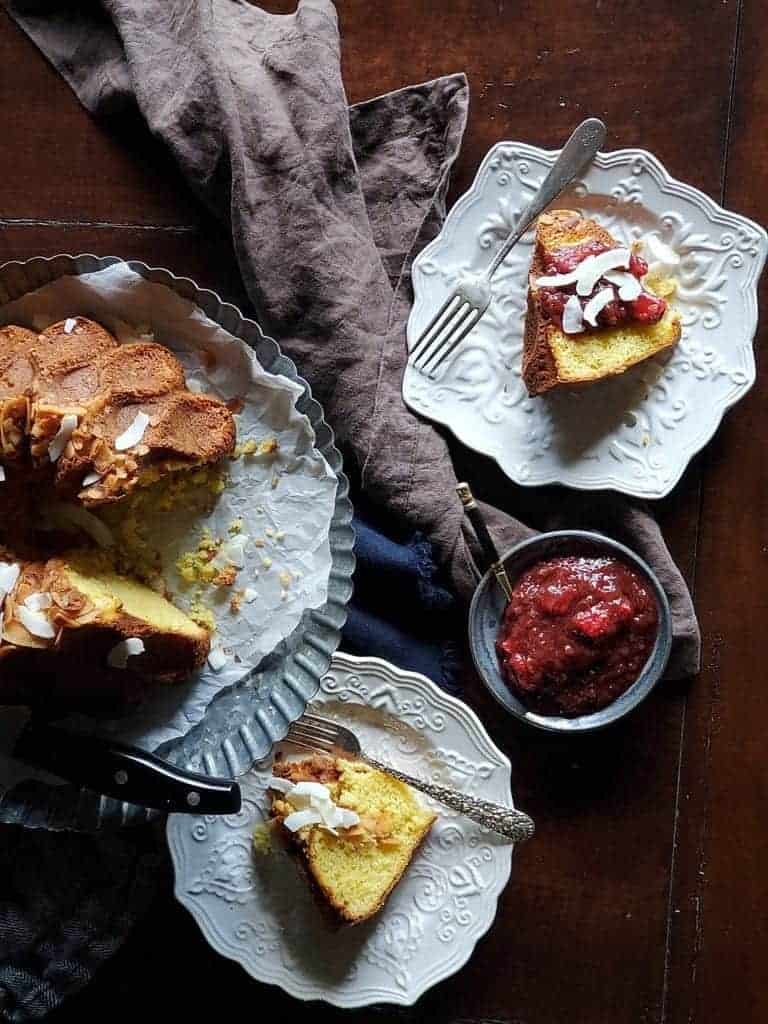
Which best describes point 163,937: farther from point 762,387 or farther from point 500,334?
point 762,387

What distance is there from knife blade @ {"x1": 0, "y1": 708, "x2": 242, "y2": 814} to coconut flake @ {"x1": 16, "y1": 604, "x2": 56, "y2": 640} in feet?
0.79

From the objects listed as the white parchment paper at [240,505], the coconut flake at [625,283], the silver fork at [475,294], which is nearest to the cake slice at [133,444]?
the white parchment paper at [240,505]

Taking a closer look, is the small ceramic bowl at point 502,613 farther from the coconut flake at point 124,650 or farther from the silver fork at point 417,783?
the coconut flake at point 124,650

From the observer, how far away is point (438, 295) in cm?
299

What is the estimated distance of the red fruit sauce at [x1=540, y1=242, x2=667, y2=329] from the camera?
2867 mm

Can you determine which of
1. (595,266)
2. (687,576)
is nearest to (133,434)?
(595,266)

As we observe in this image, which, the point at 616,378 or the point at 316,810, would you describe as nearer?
the point at 316,810

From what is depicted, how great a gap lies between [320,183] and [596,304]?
2.57ft

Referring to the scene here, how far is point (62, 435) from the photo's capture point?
2475mm

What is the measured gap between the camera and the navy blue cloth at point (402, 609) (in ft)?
9.71

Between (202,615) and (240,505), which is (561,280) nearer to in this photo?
(240,505)

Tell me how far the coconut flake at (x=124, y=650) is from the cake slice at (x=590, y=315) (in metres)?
1.22

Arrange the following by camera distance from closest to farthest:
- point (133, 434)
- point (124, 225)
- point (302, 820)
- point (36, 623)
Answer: point (36, 623), point (133, 434), point (302, 820), point (124, 225)

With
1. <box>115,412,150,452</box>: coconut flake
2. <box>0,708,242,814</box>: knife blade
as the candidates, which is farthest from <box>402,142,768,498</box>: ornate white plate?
<box>0,708,242,814</box>: knife blade
